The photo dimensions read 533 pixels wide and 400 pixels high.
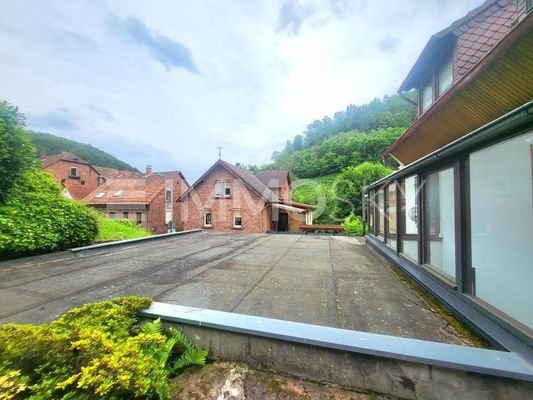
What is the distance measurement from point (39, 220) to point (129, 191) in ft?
66.9

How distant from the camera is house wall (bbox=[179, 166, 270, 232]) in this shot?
18516mm

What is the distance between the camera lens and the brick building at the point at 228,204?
18.6 meters

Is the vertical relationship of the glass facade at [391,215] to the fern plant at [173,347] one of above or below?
above

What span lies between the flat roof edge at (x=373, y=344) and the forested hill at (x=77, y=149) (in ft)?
184

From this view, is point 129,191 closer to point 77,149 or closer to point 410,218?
point 410,218

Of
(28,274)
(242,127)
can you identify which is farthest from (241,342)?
(242,127)

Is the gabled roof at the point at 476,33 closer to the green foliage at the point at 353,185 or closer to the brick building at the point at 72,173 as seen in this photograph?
the green foliage at the point at 353,185

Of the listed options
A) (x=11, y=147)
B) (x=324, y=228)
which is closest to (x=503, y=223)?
(x=11, y=147)

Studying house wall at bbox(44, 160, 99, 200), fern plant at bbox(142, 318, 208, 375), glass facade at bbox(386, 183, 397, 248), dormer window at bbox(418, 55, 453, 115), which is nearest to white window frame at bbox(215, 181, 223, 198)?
glass facade at bbox(386, 183, 397, 248)

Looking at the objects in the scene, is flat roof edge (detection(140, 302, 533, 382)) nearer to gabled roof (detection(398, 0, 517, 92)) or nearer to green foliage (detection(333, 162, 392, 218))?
gabled roof (detection(398, 0, 517, 92))

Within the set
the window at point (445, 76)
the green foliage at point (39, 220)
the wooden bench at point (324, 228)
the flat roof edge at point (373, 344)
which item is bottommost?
the wooden bench at point (324, 228)

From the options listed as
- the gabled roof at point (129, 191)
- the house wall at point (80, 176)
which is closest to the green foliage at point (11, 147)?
the gabled roof at point (129, 191)

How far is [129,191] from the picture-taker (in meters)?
24.5

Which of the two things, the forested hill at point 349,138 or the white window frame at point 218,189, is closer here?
the white window frame at point 218,189
